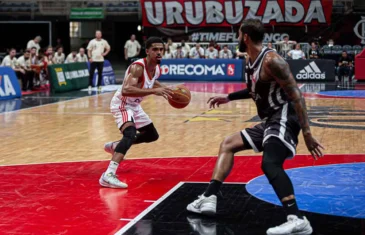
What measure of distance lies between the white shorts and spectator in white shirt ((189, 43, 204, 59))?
62.5 feet

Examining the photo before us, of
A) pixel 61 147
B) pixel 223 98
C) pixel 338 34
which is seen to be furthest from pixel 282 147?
pixel 338 34

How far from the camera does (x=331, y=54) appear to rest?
27688 mm

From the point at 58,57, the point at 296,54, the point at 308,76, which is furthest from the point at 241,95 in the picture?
the point at 296,54

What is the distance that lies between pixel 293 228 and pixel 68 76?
16.8 meters

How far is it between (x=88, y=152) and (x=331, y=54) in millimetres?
19880

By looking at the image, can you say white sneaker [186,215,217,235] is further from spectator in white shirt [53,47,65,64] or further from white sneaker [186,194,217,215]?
spectator in white shirt [53,47,65,64]

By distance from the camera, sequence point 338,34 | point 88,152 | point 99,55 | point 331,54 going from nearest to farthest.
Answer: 1. point 88,152
2. point 99,55
3. point 331,54
4. point 338,34

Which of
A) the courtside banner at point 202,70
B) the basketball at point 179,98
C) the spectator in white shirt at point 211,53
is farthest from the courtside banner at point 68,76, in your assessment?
the basketball at point 179,98

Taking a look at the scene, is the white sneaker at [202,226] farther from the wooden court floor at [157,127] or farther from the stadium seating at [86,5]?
the stadium seating at [86,5]

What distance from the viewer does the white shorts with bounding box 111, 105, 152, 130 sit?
7.54 m

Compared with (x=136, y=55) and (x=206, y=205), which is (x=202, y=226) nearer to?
(x=206, y=205)

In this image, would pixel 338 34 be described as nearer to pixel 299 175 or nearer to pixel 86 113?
pixel 86 113

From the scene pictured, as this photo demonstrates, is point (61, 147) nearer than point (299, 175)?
No

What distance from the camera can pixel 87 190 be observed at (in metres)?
7.05
